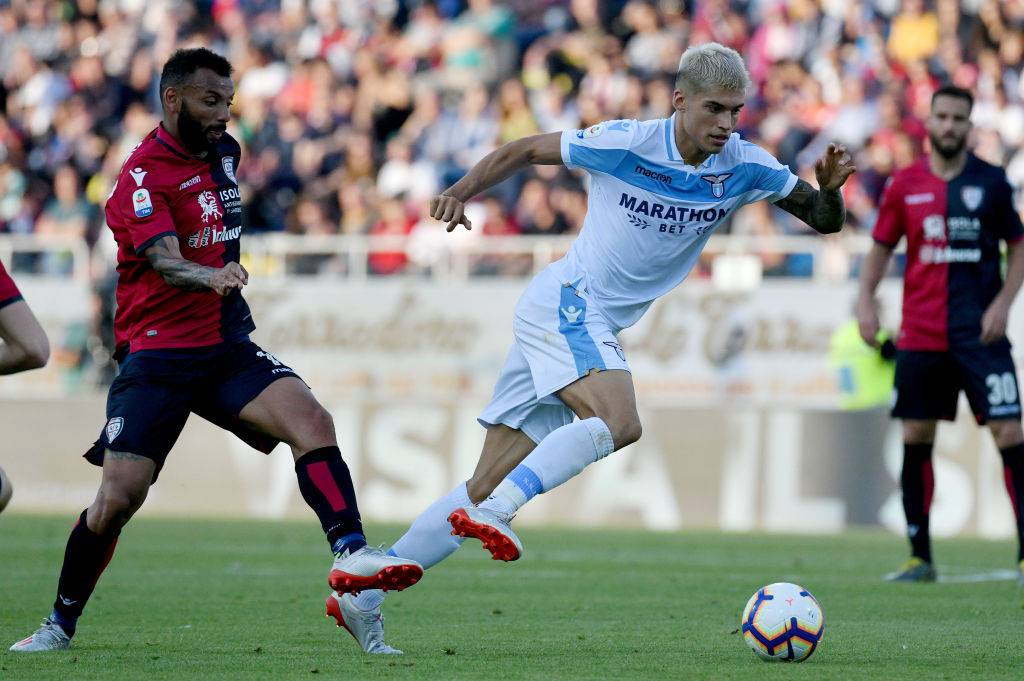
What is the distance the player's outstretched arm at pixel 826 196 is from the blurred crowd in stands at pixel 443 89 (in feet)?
31.9

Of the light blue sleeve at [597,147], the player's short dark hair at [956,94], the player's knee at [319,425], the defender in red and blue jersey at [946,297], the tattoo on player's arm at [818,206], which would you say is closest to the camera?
the player's knee at [319,425]

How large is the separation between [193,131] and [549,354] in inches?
64.5

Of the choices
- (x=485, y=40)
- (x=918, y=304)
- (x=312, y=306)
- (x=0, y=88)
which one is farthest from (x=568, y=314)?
(x=0, y=88)

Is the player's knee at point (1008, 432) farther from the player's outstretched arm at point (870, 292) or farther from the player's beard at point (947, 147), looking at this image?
the player's beard at point (947, 147)

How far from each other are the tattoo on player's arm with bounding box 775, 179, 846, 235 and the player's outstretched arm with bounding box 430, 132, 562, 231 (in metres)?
1.02

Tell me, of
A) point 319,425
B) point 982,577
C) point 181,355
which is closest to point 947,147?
point 982,577

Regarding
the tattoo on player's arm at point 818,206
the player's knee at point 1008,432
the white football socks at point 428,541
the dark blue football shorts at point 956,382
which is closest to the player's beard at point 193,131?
the white football socks at point 428,541

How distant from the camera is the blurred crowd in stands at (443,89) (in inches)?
703

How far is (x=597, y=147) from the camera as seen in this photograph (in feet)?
22.1

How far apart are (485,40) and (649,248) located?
14521mm

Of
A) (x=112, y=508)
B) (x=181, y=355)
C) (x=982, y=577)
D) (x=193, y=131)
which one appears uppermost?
(x=193, y=131)

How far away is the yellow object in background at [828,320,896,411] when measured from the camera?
1575 cm

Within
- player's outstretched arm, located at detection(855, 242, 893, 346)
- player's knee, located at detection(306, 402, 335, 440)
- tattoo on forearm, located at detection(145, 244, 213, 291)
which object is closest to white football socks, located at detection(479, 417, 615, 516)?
player's knee, located at detection(306, 402, 335, 440)

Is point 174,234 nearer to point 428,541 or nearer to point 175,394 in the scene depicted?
point 175,394
